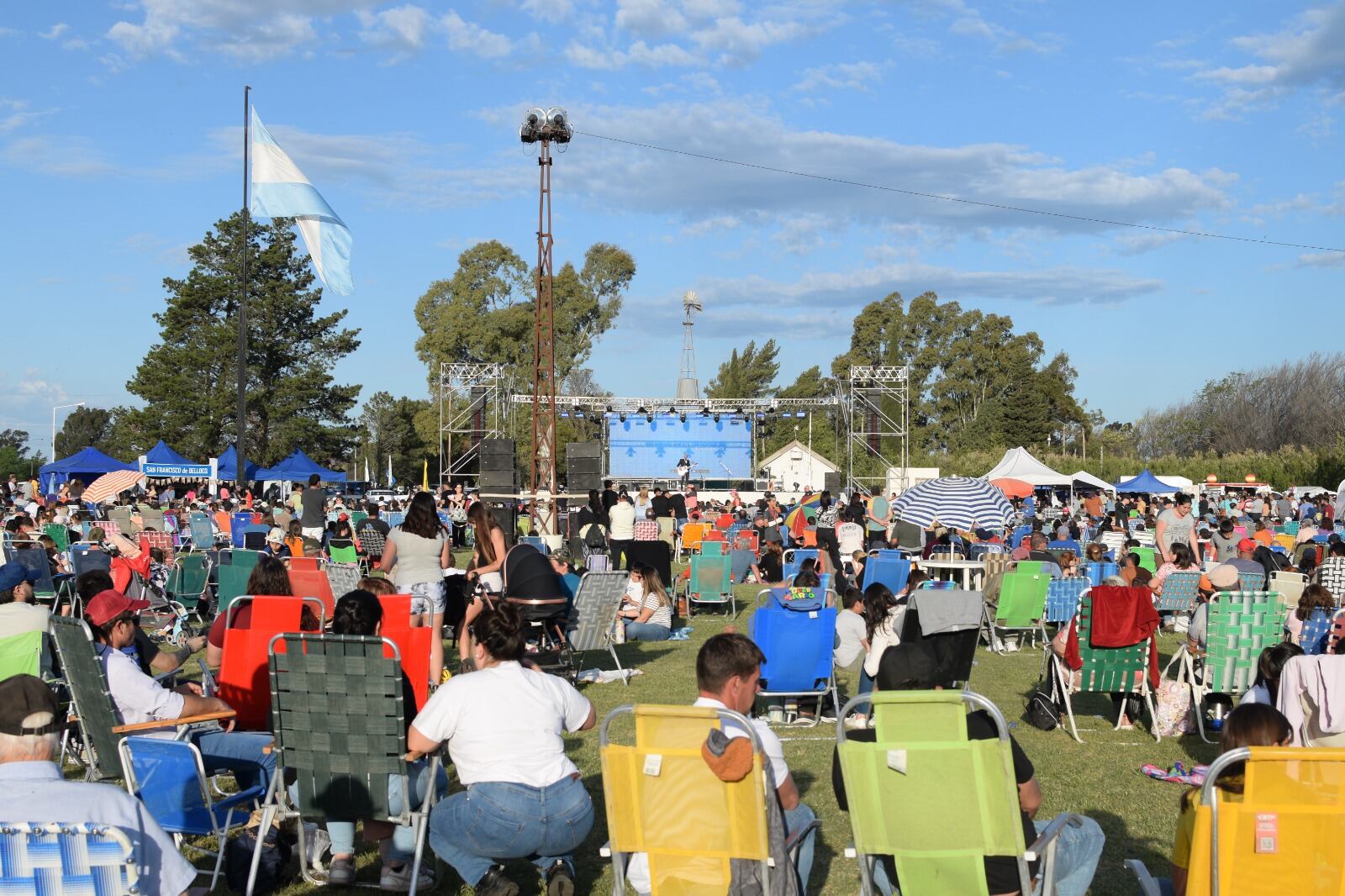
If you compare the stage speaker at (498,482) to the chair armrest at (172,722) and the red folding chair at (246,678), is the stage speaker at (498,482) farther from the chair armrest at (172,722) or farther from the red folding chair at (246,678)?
the chair armrest at (172,722)

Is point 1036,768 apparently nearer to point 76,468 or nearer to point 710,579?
point 710,579

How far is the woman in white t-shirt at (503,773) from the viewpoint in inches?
165

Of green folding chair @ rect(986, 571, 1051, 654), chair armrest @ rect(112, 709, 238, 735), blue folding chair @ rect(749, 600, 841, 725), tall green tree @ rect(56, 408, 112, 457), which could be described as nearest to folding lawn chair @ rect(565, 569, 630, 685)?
blue folding chair @ rect(749, 600, 841, 725)

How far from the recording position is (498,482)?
24953mm

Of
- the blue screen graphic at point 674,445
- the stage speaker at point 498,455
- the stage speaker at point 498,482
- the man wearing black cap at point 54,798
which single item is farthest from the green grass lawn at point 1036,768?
the blue screen graphic at point 674,445

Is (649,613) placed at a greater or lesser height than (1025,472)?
lesser

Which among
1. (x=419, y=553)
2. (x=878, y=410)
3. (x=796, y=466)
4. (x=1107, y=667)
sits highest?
(x=878, y=410)

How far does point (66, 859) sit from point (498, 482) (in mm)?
22631

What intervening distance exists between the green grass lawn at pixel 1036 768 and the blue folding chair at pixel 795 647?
28cm

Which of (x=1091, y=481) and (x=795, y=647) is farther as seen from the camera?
(x=1091, y=481)

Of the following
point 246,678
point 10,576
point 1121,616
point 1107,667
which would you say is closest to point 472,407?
point 10,576

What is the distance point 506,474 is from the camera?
24938 mm

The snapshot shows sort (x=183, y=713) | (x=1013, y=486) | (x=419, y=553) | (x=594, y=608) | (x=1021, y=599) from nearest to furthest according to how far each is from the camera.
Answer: (x=183, y=713) < (x=419, y=553) < (x=594, y=608) < (x=1021, y=599) < (x=1013, y=486)

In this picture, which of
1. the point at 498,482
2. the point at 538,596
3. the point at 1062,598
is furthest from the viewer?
the point at 498,482
